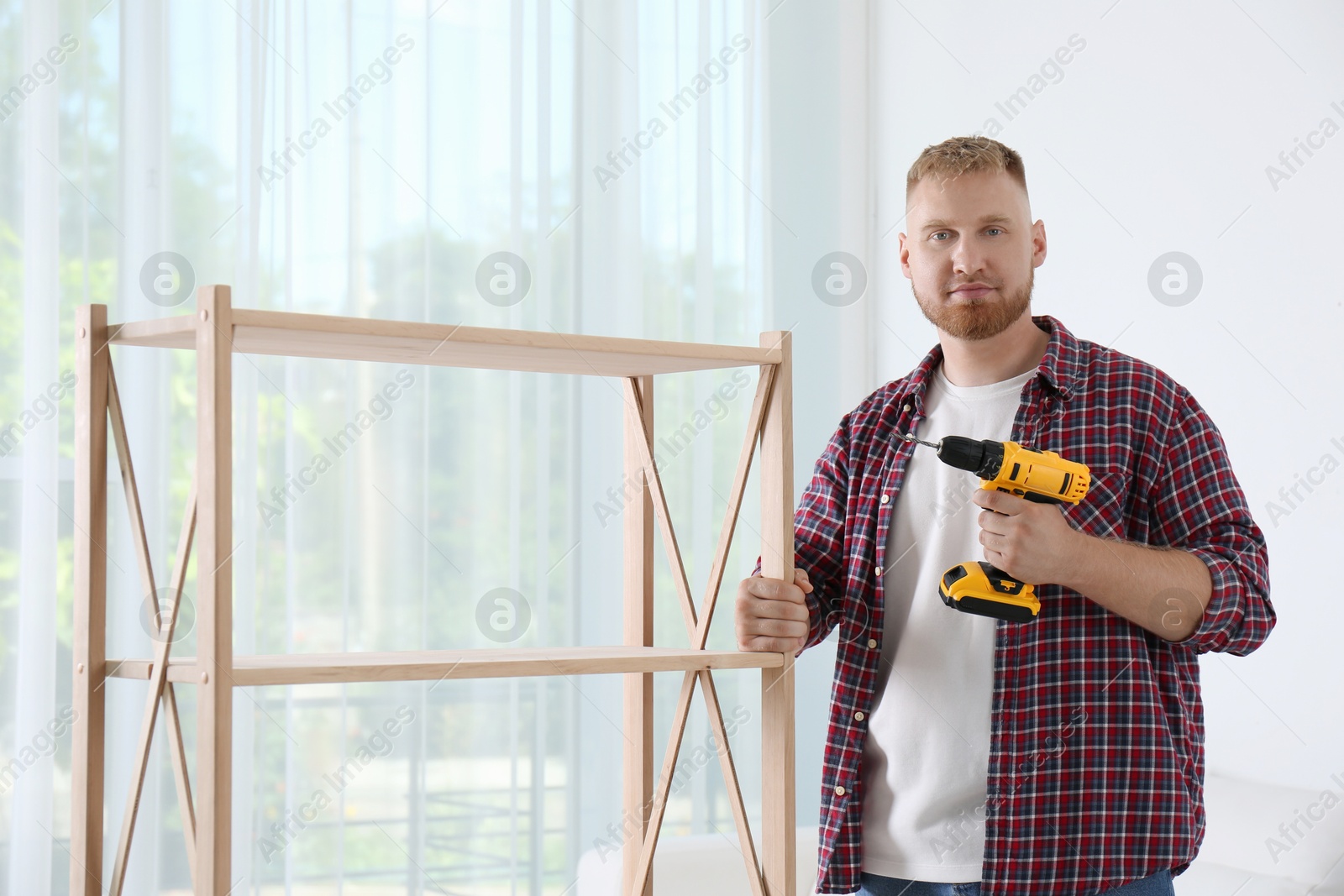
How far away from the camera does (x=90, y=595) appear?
1.43 meters

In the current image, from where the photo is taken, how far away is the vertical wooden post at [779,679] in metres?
1.56

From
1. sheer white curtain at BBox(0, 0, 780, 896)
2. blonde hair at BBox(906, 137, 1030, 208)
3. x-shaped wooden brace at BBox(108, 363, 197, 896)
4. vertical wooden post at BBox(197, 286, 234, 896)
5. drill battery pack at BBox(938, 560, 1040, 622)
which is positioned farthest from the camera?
sheer white curtain at BBox(0, 0, 780, 896)

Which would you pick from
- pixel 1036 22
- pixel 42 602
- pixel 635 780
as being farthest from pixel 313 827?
pixel 1036 22

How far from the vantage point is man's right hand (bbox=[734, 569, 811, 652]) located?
60.6 inches

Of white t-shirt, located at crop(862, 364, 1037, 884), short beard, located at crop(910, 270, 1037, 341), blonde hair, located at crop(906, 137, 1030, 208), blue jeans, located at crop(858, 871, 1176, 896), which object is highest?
blonde hair, located at crop(906, 137, 1030, 208)

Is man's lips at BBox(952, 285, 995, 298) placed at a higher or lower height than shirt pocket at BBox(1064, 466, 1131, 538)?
higher

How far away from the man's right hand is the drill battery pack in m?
0.19

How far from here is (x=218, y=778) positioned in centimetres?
121

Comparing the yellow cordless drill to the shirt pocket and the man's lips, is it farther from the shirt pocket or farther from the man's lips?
the man's lips

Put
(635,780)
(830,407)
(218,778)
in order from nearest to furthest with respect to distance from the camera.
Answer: (218,778), (635,780), (830,407)

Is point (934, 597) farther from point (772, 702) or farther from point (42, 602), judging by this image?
point (42, 602)

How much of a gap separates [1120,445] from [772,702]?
1.74 ft

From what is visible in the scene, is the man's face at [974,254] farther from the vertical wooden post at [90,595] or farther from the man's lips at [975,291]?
the vertical wooden post at [90,595]

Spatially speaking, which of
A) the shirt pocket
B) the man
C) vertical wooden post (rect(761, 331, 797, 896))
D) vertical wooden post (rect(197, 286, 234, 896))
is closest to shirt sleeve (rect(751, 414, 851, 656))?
the man
